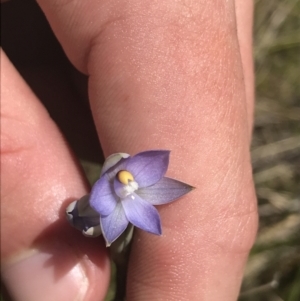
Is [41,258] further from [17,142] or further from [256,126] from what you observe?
[256,126]

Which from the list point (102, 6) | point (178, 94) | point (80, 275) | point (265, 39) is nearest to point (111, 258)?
point (80, 275)

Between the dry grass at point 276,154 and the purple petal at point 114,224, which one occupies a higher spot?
the purple petal at point 114,224

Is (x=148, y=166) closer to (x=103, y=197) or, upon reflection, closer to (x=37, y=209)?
(x=103, y=197)

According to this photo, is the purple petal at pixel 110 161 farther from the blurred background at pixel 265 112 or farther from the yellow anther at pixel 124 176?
the blurred background at pixel 265 112

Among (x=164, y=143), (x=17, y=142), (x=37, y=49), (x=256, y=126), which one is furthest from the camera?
(x=256, y=126)

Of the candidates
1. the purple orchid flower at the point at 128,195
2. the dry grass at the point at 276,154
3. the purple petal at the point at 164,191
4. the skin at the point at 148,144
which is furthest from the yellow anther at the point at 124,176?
the dry grass at the point at 276,154

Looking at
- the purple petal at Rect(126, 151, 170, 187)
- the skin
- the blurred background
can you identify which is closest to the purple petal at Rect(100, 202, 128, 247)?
the purple petal at Rect(126, 151, 170, 187)

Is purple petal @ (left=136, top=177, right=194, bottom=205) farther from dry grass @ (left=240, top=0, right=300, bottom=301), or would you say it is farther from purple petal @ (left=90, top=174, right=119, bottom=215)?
dry grass @ (left=240, top=0, right=300, bottom=301)
